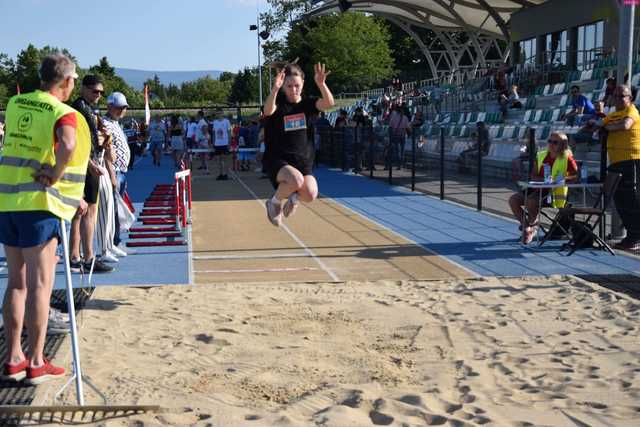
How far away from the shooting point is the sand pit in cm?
489

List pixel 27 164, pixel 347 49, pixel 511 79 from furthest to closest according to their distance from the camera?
pixel 347 49, pixel 511 79, pixel 27 164

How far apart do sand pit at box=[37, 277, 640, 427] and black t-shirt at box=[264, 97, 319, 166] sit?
1.35 metres

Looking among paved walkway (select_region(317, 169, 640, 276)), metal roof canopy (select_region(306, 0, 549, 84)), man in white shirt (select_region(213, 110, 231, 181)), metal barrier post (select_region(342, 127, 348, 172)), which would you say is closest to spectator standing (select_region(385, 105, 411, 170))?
metal barrier post (select_region(342, 127, 348, 172))

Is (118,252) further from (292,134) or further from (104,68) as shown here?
(104,68)

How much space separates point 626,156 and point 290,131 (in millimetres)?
5005

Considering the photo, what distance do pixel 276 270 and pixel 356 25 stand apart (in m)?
63.7

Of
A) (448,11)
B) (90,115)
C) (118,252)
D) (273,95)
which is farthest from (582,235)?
(448,11)

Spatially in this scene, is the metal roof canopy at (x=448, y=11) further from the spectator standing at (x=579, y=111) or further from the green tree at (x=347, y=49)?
the spectator standing at (x=579, y=111)

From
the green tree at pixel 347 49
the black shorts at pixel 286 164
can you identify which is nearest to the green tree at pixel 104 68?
the green tree at pixel 347 49

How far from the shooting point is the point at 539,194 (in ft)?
36.7

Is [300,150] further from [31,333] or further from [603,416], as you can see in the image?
[603,416]

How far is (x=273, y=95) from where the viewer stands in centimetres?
748

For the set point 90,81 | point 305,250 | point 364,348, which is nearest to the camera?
point 364,348

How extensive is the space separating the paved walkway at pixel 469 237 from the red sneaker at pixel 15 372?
540 centimetres
